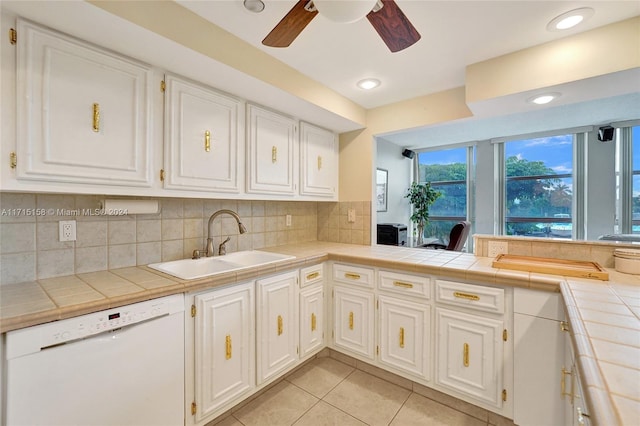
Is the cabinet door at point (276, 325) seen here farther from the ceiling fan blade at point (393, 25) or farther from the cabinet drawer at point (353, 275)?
the ceiling fan blade at point (393, 25)

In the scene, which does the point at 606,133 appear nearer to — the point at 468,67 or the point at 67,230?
the point at 468,67

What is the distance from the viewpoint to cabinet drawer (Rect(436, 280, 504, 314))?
1.59 meters

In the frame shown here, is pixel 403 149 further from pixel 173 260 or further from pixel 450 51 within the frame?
pixel 173 260

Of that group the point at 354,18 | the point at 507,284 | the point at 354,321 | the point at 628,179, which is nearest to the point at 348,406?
the point at 354,321

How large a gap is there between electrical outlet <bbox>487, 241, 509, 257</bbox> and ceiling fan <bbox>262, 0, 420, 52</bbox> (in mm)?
1568

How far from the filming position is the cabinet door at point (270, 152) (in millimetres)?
2080

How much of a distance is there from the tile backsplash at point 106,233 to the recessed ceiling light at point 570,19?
2.23 meters

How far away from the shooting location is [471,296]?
65.9 inches

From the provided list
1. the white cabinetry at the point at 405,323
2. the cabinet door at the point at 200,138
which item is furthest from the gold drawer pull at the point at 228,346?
the white cabinetry at the point at 405,323

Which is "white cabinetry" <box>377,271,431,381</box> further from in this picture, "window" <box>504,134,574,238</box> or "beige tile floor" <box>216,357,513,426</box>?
"window" <box>504,134,574,238</box>

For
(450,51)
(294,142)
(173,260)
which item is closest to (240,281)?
(173,260)

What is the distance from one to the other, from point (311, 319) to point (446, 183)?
4.33m

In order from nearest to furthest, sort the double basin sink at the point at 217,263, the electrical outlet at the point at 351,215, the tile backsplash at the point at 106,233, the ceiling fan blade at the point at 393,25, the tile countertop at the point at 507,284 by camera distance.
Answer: the tile countertop at the point at 507,284 → the ceiling fan blade at the point at 393,25 → the tile backsplash at the point at 106,233 → the double basin sink at the point at 217,263 → the electrical outlet at the point at 351,215

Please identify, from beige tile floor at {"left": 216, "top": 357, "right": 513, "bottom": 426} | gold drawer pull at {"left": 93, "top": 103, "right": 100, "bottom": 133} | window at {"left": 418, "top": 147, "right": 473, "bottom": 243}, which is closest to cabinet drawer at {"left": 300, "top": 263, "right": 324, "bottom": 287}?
beige tile floor at {"left": 216, "top": 357, "right": 513, "bottom": 426}
